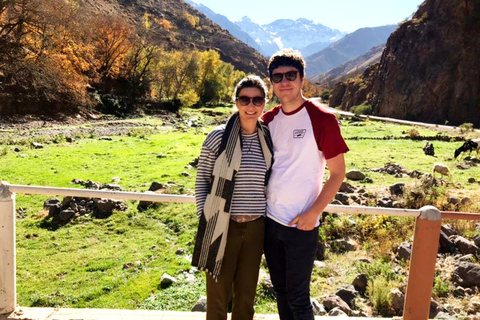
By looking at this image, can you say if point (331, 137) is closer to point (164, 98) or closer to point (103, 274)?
point (103, 274)

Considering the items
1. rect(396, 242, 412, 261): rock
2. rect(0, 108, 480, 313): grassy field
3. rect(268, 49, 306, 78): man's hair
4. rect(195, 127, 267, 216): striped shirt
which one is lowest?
rect(0, 108, 480, 313): grassy field

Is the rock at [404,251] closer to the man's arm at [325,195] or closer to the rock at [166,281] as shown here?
the rock at [166,281]

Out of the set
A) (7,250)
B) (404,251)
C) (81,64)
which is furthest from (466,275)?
(81,64)

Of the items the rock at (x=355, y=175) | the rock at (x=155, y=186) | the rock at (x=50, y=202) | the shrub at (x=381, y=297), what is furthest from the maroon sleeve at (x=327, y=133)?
the rock at (x=355, y=175)

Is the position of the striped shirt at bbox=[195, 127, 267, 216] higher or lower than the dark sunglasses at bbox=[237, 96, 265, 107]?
lower

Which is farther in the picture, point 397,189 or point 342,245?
point 397,189

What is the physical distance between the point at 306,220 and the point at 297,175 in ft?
1.11

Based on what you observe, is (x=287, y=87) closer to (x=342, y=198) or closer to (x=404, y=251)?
(x=404, y=251)

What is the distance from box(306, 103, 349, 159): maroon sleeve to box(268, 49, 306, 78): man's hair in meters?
0.37

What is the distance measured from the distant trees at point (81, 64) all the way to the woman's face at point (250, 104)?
85.1 ft

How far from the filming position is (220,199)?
2.91 m

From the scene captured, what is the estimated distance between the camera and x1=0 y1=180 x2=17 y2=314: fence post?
3479mm

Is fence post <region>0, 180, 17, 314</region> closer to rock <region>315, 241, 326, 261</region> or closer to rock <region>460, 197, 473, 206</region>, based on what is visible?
rock <region>315, 241, 326, 261</region>

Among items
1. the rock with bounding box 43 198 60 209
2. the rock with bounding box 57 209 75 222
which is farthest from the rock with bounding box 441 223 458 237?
the rock with bounding box 43 198 60 209
